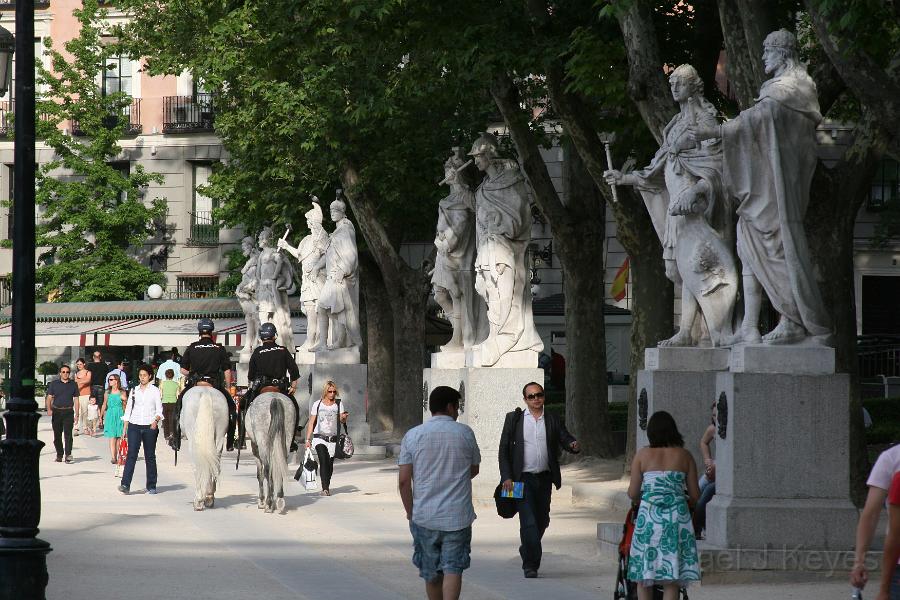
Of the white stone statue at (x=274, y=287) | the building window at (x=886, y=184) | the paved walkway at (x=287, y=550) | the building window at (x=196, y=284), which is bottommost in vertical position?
the paved walkway at (x=287, y=550)

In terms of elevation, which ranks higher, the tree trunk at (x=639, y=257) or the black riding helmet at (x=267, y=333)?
the tree trunk at (x=639, y=257)

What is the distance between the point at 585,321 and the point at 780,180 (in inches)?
464

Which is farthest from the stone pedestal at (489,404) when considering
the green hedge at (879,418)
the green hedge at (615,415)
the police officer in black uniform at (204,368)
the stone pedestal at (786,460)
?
the green hedge at (615,415)

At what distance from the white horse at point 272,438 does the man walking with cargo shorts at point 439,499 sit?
8.93 m

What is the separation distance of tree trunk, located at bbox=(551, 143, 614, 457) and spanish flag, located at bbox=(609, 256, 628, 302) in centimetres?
2176

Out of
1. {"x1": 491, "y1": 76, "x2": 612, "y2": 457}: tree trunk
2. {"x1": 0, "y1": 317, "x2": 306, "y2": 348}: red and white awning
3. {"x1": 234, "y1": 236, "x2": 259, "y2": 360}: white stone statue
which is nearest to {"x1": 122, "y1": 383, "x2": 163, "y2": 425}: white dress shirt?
{"x1": 491, "y1": 76, "x2": 612, "y2": 457}: tree trunk

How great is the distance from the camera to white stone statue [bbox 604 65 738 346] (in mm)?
15633

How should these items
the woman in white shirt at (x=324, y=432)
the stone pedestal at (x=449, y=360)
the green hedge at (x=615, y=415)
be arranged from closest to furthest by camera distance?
1. the woman in white shirt at (x=324, y=432)
2. the stone pedestal at (x=449, y=360)
3. the green hedge at (x=615, y=415)

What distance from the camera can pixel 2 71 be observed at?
54.2 feet

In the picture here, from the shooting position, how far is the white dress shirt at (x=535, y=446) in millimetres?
14383

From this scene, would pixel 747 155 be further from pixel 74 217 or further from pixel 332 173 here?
pixel 74 217

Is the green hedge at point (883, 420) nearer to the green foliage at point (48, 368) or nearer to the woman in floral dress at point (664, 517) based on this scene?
the woman in floral dress at point (664, 517)

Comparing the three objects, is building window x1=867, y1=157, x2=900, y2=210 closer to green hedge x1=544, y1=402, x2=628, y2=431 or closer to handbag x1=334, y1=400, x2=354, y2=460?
green hedge x1=544, y1=402, x2=628, y2=431

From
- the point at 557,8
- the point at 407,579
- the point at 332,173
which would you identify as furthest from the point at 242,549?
the point at 332,173
